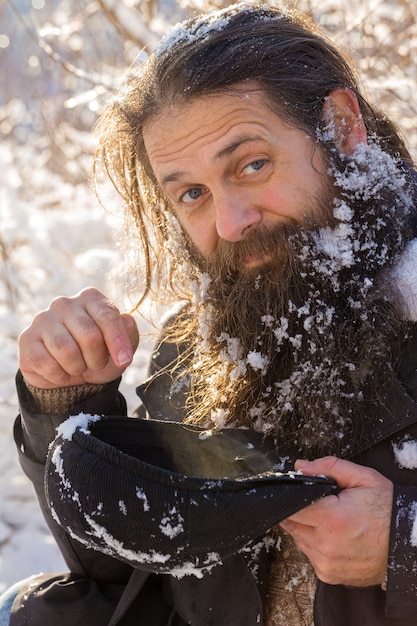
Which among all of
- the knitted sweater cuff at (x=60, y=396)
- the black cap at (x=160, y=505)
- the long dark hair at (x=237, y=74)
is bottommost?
the black cap at (x=160, y=505)

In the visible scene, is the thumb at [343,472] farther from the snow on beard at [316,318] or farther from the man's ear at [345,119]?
the man's ear at [345,119]

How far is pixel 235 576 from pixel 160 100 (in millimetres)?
1303

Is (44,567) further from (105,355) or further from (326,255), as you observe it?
(326,255)

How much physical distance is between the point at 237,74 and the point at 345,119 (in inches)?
13.6

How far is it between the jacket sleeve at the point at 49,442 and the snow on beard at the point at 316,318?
25 cm

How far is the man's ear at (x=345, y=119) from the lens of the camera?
73.9 inches

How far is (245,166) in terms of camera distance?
179cm

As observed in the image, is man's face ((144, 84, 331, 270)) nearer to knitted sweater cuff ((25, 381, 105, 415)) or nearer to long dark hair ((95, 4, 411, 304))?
long dark hair ((95, 4, 411, 304))

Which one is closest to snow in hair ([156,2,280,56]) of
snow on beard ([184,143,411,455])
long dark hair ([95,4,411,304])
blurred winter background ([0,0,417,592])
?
long dark hair ([95,4,411,304])

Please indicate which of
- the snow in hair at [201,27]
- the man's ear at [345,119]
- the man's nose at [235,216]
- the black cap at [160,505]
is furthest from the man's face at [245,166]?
the black cap at [160,505]

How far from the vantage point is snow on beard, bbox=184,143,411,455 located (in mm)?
1652

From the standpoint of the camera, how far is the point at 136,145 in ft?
6.97

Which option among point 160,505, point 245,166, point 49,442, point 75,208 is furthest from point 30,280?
point 160,505

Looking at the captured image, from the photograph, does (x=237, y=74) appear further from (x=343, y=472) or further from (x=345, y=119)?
(x=343, y=472)
